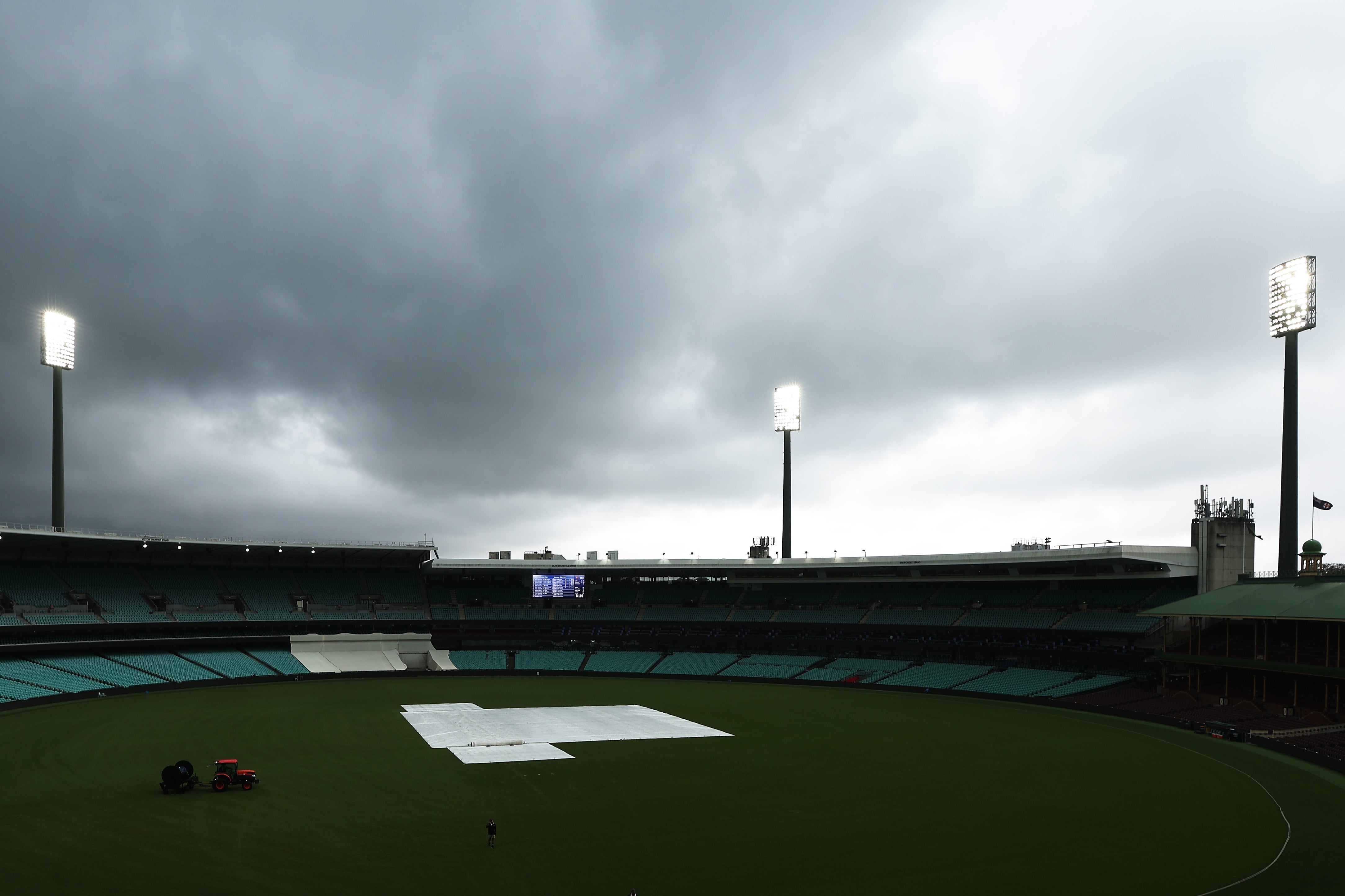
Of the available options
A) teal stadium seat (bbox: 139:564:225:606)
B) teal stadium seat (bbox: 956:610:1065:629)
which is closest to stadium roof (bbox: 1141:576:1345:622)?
teal stadium seat (bbox: 956:610:1065:629)

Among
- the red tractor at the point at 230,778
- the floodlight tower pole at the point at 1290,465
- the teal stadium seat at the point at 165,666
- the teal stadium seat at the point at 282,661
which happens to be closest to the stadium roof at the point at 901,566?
the floodlight tower pole at the point at 1290,465

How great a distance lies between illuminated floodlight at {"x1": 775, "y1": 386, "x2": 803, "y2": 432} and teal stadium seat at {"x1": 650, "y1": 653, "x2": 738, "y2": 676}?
84.9ft

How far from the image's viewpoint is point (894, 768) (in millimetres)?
37125

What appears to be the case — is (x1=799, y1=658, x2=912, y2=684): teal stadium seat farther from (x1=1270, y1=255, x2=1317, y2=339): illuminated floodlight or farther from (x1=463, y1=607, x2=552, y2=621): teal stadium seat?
(x1=1270, y1=255, x2=1317, y2=339): illuminated floodlight

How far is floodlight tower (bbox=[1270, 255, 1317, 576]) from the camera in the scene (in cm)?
5388

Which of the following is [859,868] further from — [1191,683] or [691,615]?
[691,615]

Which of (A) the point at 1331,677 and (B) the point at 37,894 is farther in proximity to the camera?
(A) the point at 1331,677

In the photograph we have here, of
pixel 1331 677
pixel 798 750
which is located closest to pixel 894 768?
pixel 798 750

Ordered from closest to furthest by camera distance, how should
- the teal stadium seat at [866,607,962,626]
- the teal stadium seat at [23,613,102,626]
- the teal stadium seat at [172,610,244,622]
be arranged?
the teal stadium seat at [23,613,102,626]
the teal stadium seat at [172,610,244,622]
the teal stadium seat at [866,607,962,626]

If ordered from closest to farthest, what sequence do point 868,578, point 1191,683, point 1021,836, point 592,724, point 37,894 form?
point 37,894 → point 1021,836 → point 592,724 → point 1191,683 → point 868,578

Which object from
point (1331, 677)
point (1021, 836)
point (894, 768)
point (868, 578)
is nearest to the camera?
point (1021, 836)

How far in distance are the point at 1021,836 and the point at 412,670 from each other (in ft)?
217

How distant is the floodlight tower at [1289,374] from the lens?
177 ft

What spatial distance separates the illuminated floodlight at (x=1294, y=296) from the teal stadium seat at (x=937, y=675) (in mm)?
33538
